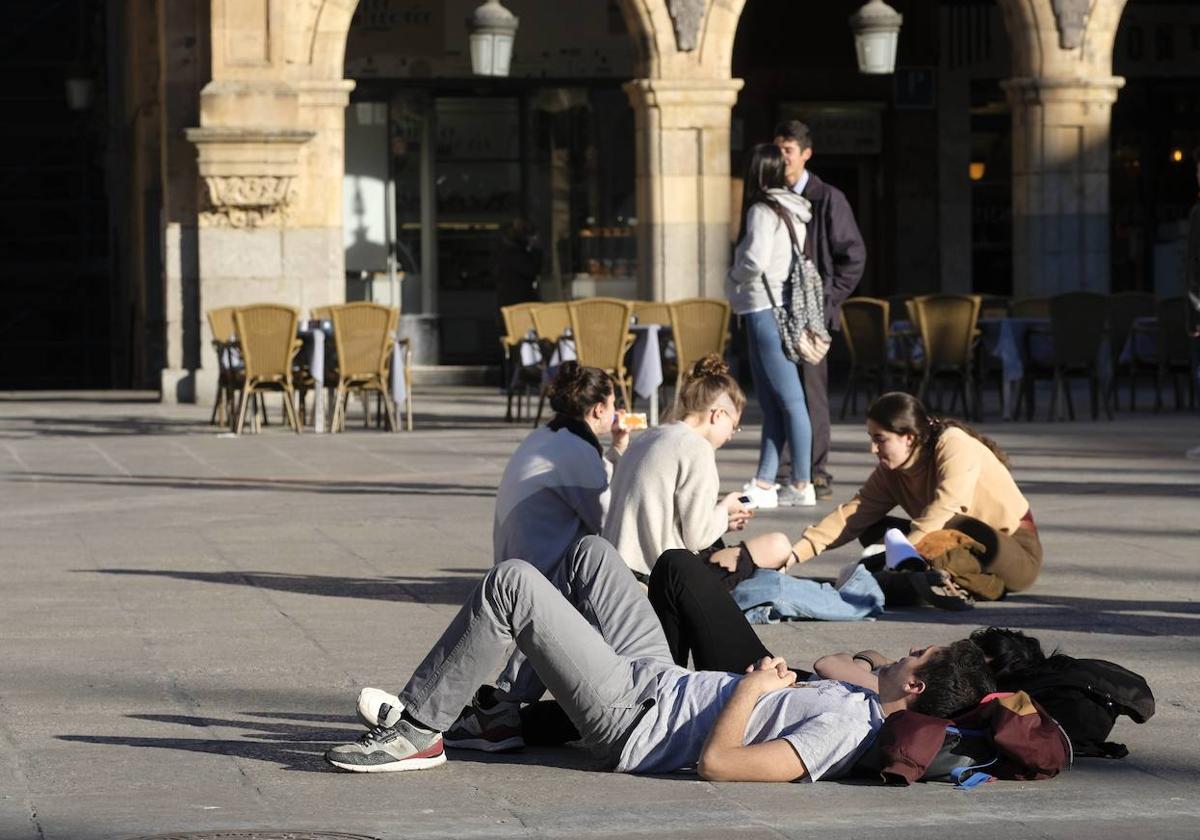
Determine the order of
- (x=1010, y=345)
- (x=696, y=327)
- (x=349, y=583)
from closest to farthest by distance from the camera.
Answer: (x=349, y=583) < (x=696, y=327) < (x=1010, y=345)

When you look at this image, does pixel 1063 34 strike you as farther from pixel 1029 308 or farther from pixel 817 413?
pixel 817 413

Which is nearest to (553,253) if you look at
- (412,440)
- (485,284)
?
(485,284)

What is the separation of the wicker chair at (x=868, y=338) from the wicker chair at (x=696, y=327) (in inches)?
54.3

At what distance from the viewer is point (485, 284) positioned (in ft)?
85.1

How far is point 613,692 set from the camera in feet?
19.7

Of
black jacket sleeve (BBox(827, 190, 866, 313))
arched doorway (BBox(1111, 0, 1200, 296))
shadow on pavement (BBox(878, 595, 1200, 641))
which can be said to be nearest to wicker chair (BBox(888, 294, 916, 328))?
arched doorway (BBox(1111, 0, 1200, 296))

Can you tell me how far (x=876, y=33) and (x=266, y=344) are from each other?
6739 mm

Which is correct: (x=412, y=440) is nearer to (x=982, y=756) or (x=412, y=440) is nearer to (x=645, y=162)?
(x=645, y=162)

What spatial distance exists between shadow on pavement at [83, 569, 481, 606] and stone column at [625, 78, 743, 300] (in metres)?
12.5

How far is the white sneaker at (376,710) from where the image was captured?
6.08m

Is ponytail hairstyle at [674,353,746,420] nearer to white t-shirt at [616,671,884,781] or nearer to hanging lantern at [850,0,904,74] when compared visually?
white t-shirt at [616,671,884,781]

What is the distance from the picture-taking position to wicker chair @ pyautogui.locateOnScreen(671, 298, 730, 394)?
723 inches

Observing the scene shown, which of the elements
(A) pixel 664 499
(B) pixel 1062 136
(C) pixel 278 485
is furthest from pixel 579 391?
(B) pixel 1062 136

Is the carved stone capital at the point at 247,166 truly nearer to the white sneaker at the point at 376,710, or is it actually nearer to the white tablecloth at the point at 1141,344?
the white tablecloth at the point at 1141,344
